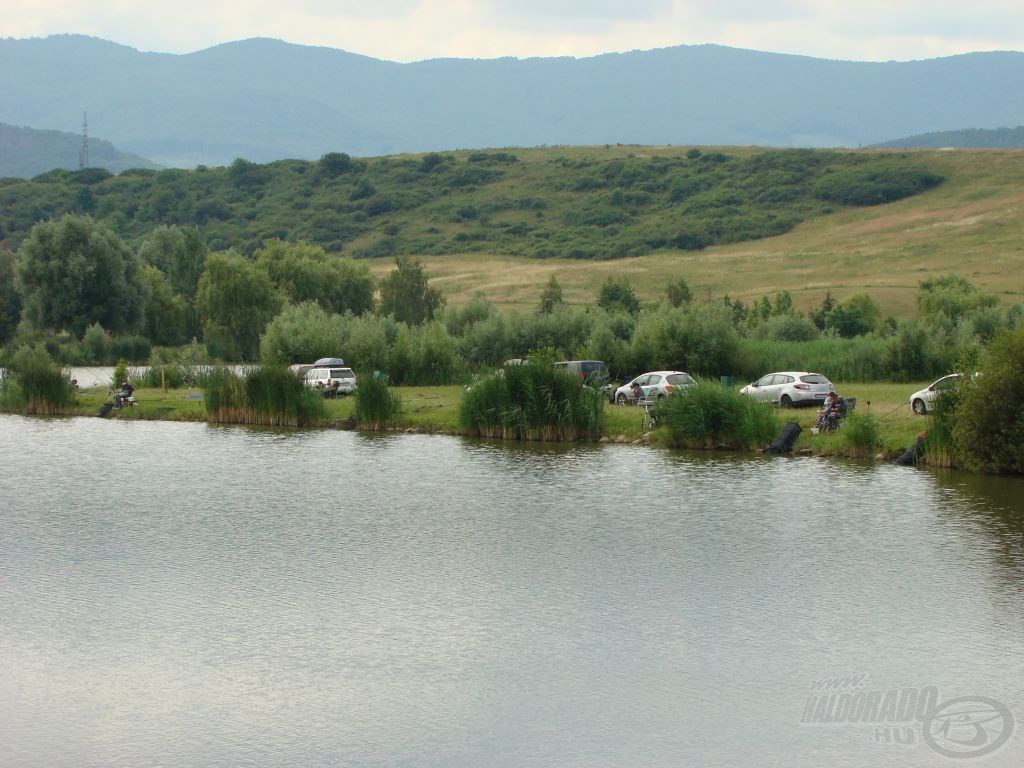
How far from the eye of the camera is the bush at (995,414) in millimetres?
35719

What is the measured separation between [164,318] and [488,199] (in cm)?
7214

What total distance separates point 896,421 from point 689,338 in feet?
59.6

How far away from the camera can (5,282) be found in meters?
104

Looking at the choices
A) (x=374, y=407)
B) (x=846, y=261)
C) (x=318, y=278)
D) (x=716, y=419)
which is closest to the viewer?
(x=716, y=419)

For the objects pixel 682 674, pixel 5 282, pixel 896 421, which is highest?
pixel 5 282

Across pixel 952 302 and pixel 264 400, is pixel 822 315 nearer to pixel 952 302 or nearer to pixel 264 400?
pixel 952 302

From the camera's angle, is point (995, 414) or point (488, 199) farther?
point (488, 199)

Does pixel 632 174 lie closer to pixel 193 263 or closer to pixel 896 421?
pixel 193 263

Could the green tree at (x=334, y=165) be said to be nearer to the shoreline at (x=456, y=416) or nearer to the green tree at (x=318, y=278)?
the green tree at (x=318, y=278)

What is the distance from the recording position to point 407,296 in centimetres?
9625

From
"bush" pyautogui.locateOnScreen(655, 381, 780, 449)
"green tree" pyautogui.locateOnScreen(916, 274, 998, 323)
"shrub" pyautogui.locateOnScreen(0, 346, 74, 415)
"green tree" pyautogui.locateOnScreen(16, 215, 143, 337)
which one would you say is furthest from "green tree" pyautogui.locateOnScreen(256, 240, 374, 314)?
"bush" pyautogui.locateOnScreen(655, 381, 780, 449)

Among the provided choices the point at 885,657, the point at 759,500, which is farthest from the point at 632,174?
the point at 885,657

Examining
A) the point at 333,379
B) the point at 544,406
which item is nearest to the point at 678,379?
the point at 544,406

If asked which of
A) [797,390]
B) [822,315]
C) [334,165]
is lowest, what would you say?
[797,390]
